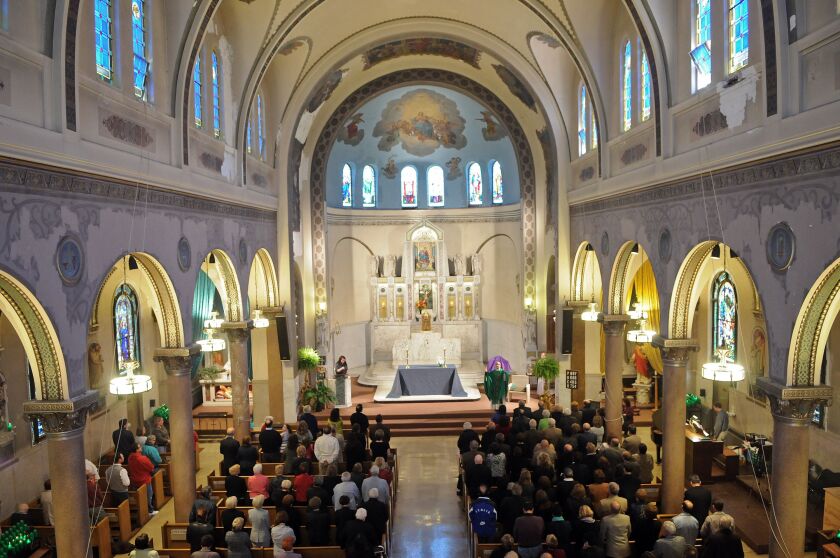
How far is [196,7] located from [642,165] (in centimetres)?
956

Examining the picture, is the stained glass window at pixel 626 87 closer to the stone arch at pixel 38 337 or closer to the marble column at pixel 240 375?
the marble column at pixel 240 375

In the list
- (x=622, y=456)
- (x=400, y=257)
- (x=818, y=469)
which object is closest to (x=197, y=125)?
(x=622, y=456)

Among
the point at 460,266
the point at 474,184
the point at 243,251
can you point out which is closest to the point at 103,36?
the point at 243,251

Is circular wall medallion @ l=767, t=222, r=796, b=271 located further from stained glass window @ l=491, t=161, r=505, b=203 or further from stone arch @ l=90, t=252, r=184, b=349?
stained glass window @ l=491, t=161, r=505, b=203

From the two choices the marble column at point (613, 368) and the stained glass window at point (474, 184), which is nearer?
the marble column at point (613, 368)

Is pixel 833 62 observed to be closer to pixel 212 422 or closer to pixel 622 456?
pixel 622 456

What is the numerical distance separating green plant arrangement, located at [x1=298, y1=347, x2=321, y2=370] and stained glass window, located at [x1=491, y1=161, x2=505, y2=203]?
41.1 ft

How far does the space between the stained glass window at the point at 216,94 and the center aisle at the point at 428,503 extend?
9555 millimetres

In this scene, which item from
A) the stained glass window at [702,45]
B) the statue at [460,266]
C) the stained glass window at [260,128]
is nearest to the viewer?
the stained glass window at [702,45]

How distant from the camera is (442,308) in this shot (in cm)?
3136

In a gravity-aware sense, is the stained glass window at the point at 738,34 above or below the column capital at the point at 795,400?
above

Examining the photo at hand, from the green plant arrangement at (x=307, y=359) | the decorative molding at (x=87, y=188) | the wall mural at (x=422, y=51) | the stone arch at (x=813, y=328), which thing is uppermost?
the wall mural at (x=422, y=51)

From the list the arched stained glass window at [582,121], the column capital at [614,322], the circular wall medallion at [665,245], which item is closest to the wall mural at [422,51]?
the arched stained glass window at [582,121]

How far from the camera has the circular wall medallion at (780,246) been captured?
357 inches
